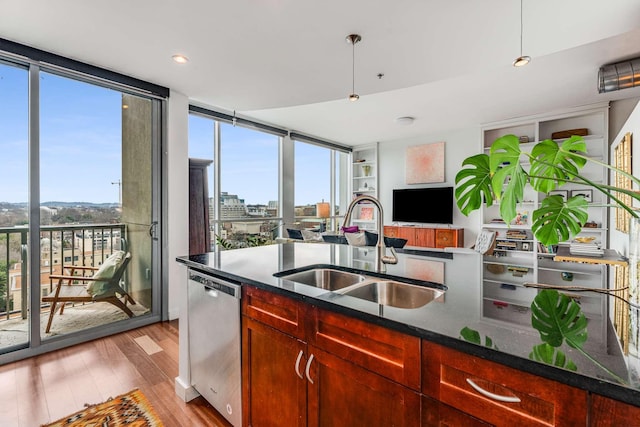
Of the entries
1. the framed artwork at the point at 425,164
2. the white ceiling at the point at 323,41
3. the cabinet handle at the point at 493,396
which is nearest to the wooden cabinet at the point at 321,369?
the cabinet handle at the point at 493,396

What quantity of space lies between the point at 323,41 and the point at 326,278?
1.82 metres

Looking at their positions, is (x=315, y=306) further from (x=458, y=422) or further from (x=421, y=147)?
(x=421, y=147)

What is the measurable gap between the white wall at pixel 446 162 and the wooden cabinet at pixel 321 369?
213 inches

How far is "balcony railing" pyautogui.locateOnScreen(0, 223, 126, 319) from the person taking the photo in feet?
8.13

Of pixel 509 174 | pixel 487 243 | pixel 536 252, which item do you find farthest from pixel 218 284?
pixel 536 252

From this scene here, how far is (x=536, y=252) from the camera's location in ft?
15.9

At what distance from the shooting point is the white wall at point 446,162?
19.3 feet

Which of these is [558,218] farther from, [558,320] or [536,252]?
[536,252]

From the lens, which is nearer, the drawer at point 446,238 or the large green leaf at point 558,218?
the large green leaf at point 558,218

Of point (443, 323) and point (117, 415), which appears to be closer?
point (443, 323)

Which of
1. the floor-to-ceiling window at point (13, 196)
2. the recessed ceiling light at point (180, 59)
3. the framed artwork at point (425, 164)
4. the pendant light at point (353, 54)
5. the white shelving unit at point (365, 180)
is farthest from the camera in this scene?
the white shelving unit at point (365, 180)

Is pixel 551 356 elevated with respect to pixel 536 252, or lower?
elevated

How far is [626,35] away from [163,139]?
443 cm

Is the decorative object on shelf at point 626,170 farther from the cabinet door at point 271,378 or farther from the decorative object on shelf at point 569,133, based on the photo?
the cabinet door at point 271,378
